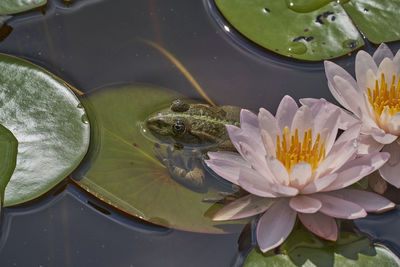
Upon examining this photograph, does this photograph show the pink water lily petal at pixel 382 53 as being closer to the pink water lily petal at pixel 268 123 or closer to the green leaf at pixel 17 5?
the pink water lily petal at pixel 268 123

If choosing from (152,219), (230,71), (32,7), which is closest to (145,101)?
(230,71)

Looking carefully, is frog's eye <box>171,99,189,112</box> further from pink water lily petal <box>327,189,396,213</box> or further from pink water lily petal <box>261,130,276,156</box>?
pink water lily petal <box>327,189,396,213</box>

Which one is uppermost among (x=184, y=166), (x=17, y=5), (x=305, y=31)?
(x=17, y=5)

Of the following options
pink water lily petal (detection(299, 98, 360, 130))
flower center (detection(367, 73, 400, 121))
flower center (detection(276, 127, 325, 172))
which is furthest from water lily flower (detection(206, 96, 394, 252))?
flower center (detection(367, 73, 400, 121))

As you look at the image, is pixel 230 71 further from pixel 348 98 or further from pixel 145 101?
pixel 348 98

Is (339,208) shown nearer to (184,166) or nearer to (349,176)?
(349,176)

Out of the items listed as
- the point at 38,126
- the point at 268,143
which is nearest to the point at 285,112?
the point at 268,143
